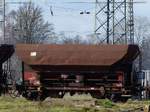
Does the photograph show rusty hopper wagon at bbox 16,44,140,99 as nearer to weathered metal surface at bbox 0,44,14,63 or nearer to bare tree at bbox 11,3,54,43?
weathered metal surface at bbox 0,44,14,63

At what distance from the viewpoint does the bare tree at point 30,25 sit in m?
95.0

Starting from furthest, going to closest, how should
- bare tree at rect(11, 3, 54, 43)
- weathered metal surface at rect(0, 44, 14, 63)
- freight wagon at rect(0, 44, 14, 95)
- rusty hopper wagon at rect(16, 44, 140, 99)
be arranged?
bare tree at rect(11, 3, 54, 43), weathered metal surface at rect(0, 44, 14, 63), freight wagon at rect(0, 44, 14, 95), rusty hopper wagon at rect(16, 44, 140, 99)

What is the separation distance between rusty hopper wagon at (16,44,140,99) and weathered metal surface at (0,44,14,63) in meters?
1.82

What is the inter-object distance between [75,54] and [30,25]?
63650 millimetres

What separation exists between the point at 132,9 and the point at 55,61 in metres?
28.7

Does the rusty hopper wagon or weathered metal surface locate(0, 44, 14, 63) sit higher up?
weathered metal surface locate(0, 44, 14, 63)

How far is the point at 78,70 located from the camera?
31.7 metres

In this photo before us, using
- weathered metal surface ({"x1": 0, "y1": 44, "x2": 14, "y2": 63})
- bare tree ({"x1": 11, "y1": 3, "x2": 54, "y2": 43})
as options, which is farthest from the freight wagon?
bare tree ({"x1": 11, "y1": 3, "x2": 54, "y2": 43})

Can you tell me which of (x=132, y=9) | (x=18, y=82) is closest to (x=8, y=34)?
(x=132, y=9)

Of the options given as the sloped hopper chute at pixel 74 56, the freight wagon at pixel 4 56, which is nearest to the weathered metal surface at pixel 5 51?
the freight wagon at pixel 4 56

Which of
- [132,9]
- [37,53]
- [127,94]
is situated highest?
[132,9]

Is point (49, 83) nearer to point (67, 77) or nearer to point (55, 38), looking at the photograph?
point (67, 77)

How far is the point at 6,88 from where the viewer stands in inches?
1300

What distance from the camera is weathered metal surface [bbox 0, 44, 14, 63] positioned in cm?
3397
